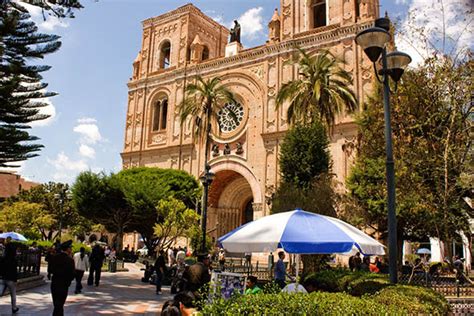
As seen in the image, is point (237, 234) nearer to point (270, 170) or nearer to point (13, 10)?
point (13, 10)

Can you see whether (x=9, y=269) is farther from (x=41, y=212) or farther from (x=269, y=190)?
(x=41, y=212)

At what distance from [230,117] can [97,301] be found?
21574mm

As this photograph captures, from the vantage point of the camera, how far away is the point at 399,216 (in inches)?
695

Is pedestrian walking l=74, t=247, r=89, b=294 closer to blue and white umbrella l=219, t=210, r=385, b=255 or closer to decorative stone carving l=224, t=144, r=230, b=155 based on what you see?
blue and white umbrella l=219, t=210, r=385, b=255

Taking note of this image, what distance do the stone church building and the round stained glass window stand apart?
8 centimetres

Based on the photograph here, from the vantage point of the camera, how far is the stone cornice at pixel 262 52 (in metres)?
25.8

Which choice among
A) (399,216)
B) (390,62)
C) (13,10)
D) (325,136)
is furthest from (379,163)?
(13,10)

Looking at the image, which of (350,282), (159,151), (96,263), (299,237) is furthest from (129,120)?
(299,237)

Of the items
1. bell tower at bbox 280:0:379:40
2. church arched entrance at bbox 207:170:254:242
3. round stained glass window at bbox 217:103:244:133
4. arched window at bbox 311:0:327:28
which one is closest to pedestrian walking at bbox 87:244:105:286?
church arched entrance at bbox 207:170:254:242

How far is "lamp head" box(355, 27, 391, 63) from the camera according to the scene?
662 cm

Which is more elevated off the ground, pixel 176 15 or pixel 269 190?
pixel 176 15

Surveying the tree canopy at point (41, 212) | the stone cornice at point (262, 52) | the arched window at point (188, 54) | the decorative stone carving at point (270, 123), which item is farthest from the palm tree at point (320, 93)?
the tree canopy at point (41, 212)

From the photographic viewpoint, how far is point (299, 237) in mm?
6805

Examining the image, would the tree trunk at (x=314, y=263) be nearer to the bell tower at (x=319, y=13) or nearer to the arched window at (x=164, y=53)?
the bell tower at (x=319, y=13)
